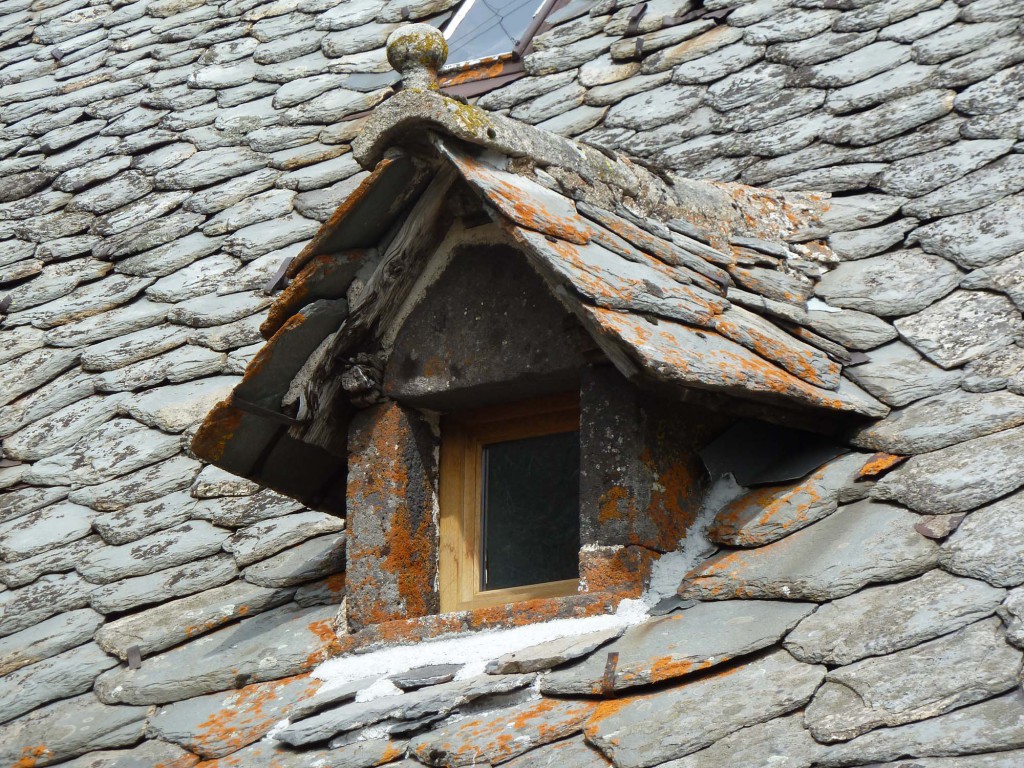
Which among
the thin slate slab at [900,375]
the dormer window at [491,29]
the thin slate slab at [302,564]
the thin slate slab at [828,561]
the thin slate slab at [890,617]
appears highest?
the dormer window at [491,29]

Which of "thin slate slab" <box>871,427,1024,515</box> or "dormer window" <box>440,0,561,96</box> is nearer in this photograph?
"thin slate slab" <box>871,427,1024,515</box>

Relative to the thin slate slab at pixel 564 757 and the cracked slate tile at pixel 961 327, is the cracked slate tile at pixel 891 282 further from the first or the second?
the thin slate slab at pixel 564 757

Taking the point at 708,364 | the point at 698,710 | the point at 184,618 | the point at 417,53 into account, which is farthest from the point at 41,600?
the point at 698,710

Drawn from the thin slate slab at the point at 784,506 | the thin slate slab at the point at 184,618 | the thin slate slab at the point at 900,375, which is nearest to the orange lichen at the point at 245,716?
the thin slate slab at the point at 184,618

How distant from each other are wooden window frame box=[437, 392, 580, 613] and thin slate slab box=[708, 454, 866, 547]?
52 centimetres

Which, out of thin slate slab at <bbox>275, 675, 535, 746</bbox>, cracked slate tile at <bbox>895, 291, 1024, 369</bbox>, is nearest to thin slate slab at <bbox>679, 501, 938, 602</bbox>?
thin slate slab at <bbox>275, 675, 535, 746</bbox>

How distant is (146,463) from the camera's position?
472 cm

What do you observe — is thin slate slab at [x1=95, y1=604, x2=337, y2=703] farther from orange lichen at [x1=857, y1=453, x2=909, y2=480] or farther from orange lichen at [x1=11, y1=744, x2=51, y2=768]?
orange lichen at [x1=857, y1=453, x2=909, y2=480]

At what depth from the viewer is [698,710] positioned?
2660 mm

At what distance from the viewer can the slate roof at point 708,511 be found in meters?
2.69

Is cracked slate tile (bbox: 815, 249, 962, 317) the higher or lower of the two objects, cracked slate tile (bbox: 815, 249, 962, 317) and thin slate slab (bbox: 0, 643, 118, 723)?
the higher

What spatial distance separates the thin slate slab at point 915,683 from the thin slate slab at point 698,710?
66mm

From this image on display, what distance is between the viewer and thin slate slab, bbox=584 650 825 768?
2574mm

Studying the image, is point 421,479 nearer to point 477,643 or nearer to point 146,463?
point 477,643
